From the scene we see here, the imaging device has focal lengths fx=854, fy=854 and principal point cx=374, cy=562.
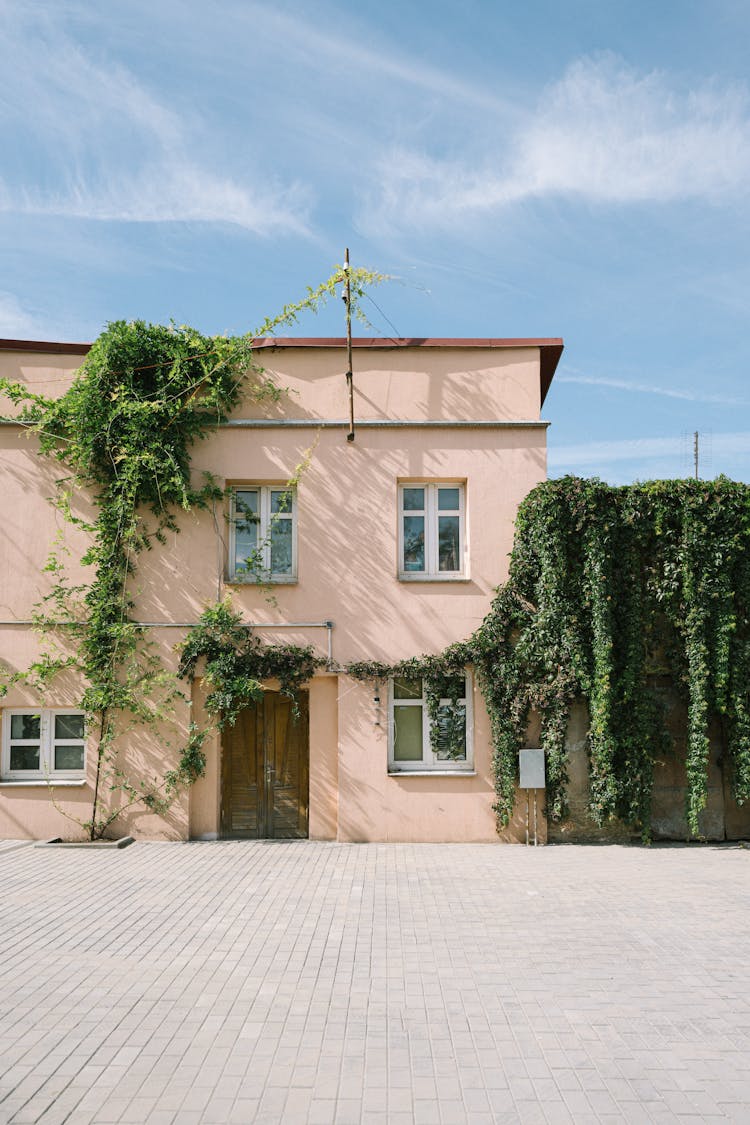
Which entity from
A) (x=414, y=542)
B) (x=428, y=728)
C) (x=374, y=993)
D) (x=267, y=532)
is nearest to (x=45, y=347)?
(x=267, y=532)

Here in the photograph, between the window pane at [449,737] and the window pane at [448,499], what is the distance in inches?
120

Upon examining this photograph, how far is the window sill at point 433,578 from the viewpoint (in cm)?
1271

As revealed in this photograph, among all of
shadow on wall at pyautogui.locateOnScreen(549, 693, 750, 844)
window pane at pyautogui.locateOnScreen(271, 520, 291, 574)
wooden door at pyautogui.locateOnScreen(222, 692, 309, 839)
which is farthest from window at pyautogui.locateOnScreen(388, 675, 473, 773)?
window pane at pyautogui.locateOnScreen(271, 520, 291, 574)

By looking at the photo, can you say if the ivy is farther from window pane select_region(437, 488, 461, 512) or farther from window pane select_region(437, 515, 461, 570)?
window pane select_region(437, 488, 461, 512)

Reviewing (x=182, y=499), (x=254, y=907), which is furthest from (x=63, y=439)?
(x=254, y=907)

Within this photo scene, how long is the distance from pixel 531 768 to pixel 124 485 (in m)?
7.14

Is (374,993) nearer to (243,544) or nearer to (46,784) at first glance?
(46,784)

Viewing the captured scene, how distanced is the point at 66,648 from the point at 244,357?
5.06 meters

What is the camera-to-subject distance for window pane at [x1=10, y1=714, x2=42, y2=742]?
1271cm

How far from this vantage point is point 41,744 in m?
12.6

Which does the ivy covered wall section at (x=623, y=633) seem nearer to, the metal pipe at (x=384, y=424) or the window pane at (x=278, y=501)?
the metal pipe at (x=384, y=424)

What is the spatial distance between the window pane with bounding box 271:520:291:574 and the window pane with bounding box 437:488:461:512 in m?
2.35

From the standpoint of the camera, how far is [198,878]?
10062mm

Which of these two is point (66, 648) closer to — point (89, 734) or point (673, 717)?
point (89, 734)
